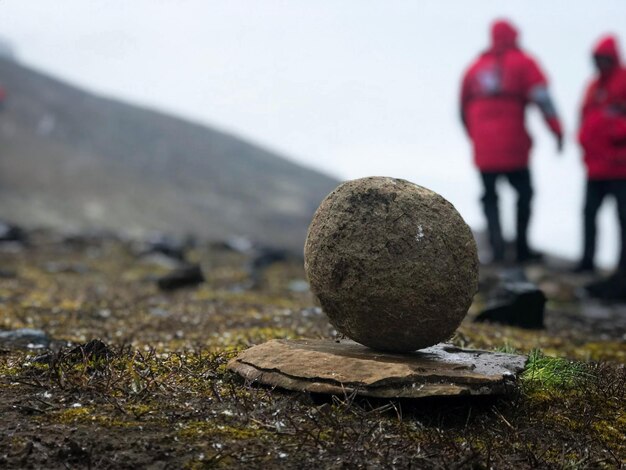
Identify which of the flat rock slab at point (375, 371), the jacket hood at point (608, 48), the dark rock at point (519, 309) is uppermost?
the jacket hood at point (608, 48)

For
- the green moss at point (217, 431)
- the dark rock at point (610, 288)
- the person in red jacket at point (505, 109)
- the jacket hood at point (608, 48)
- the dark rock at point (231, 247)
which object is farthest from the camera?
the dark rock at point (231, 247)

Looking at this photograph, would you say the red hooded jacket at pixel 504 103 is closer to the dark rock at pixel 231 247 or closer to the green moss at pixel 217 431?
the dark rock at pixel 231 247

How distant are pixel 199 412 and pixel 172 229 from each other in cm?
2742

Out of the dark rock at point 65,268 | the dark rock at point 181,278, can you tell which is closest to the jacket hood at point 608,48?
the dark rock at point 181,278

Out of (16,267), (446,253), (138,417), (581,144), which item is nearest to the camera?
(138,417)

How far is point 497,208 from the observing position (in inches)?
612

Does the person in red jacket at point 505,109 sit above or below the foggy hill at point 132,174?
above

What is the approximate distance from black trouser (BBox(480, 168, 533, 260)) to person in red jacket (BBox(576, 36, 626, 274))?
127cm

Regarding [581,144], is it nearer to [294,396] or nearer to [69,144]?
[294,396]

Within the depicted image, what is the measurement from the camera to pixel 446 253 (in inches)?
230

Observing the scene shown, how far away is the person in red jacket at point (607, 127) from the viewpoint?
1405cm

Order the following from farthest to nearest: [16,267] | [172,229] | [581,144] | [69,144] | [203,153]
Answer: [203,153], [69,144], [172,229], [16,267], [581,144]

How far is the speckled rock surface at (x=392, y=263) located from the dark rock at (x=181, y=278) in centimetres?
776

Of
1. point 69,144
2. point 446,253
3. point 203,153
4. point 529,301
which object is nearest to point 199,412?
point 446,253
